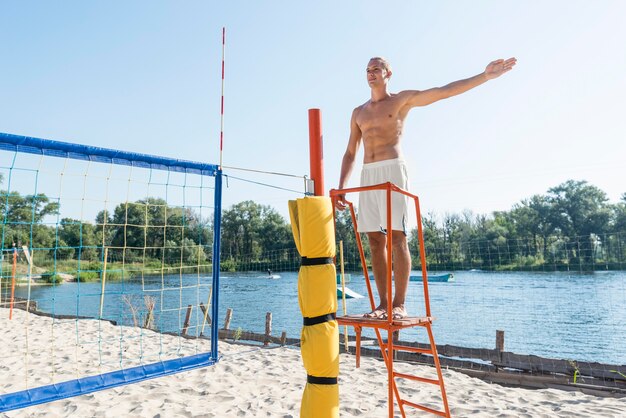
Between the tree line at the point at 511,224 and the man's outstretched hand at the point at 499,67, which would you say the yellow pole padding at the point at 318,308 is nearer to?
the man's outstretched hand at the point at 499,67

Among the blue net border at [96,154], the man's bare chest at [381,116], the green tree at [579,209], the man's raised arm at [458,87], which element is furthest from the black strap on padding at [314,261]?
the green tree at [579,209]

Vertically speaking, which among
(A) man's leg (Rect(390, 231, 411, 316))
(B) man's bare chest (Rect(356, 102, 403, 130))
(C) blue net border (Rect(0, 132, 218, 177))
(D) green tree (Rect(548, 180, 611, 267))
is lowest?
(A) man's leg (Rect(390, 231, 411, 316))

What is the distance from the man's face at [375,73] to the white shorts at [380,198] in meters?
0.60

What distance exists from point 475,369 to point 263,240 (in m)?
33.1

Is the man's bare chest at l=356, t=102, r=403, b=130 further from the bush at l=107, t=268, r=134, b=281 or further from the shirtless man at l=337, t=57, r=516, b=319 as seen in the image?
the bush at l=107, t=268, r=134, b=281

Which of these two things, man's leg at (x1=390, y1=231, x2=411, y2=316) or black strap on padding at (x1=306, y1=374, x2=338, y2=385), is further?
man's leg at (x1=390, y1=231, x2=411, y2=316)

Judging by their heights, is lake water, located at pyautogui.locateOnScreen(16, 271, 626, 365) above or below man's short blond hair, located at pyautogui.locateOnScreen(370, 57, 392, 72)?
below

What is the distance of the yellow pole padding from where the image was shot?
227 centimetres

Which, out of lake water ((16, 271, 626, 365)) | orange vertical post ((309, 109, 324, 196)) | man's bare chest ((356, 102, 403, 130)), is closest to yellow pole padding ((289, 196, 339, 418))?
orange vertical post ((309, 109, 324, 196))

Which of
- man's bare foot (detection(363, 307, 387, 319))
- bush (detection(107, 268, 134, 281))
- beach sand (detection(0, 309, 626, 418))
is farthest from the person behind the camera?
bush (detection(107, 268, 134, 281))

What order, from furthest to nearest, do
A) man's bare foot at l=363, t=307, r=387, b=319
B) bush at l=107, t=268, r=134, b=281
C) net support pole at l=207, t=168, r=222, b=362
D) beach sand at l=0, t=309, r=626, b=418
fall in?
bush at l=107, t=268, r=134, b=281 → net support pole at l=207, t=168, r=222, b=362 → beach sand at l=0, t=309, r=626, b=418 → man's bare foot at l=363, t=307, r=387, b=319

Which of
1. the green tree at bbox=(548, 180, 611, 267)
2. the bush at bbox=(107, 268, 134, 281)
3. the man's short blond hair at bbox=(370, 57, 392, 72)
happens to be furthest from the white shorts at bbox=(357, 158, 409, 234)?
the green tree at bbox=(548, 180, 611, 267)

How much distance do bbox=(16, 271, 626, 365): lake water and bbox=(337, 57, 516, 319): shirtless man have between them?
6346 millimetres

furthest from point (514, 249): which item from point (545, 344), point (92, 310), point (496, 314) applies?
point (92, 310)
